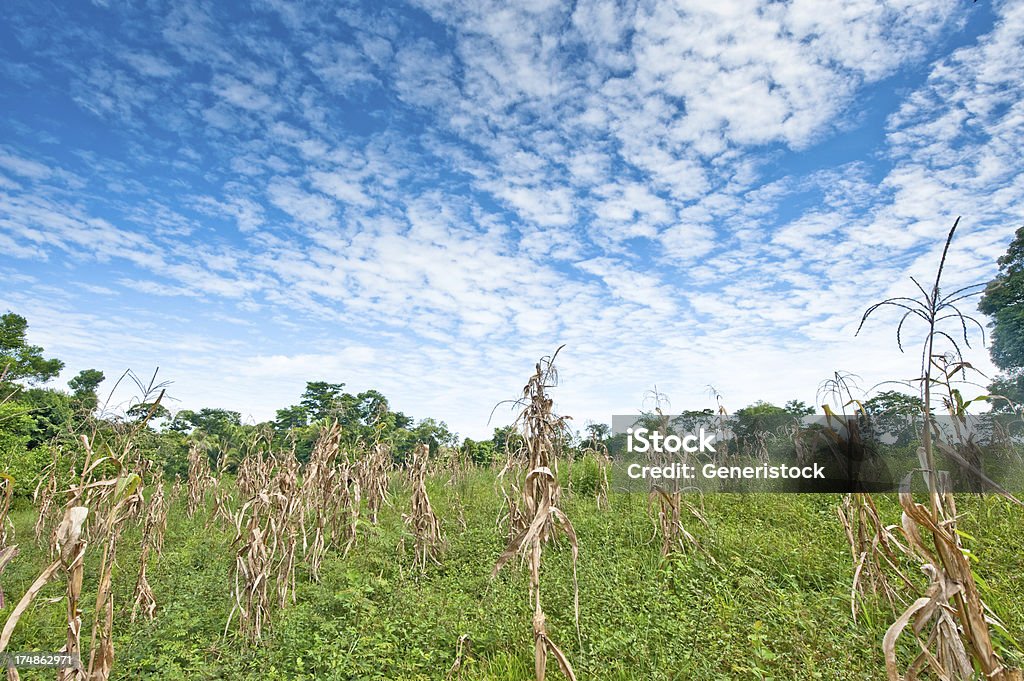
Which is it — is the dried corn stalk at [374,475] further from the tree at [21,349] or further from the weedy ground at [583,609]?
the tree at [21,349]

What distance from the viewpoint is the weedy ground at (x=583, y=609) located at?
12.8 ft

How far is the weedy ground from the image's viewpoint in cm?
391

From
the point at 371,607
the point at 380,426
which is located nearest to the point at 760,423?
the point at 380,426

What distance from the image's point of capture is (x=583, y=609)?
4.57 meters

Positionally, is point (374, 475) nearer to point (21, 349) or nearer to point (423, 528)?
point (423, 528)

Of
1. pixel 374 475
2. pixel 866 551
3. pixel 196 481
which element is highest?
pixel 374 475

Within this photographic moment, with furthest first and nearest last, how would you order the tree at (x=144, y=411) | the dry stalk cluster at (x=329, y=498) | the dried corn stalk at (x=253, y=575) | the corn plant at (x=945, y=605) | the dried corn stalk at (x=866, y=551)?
1. the dry stalk cluster at (x=329, y=498)
2. the dried corn stalk at (x=253, y=575)
3. the dried corn stalk at (x=866, y=551)
4. the tree at (x=144, y=411)
5. the corn plant at (x=945, y=605)

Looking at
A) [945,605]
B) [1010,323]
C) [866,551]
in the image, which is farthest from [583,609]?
[1010,323]

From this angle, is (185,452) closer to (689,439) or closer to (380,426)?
(380,426)

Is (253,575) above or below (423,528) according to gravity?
below

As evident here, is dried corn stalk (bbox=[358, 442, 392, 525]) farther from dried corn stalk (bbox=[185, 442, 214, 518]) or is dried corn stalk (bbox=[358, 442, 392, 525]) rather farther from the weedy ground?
dried corn stalk (bbox=[185, 442, 214, 518])

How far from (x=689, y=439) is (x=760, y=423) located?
14.0 feet

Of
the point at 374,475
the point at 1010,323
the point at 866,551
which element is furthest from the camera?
the point at 1010,323

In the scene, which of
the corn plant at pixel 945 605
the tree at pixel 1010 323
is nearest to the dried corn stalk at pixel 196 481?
the corn plant at pixel 945 605
